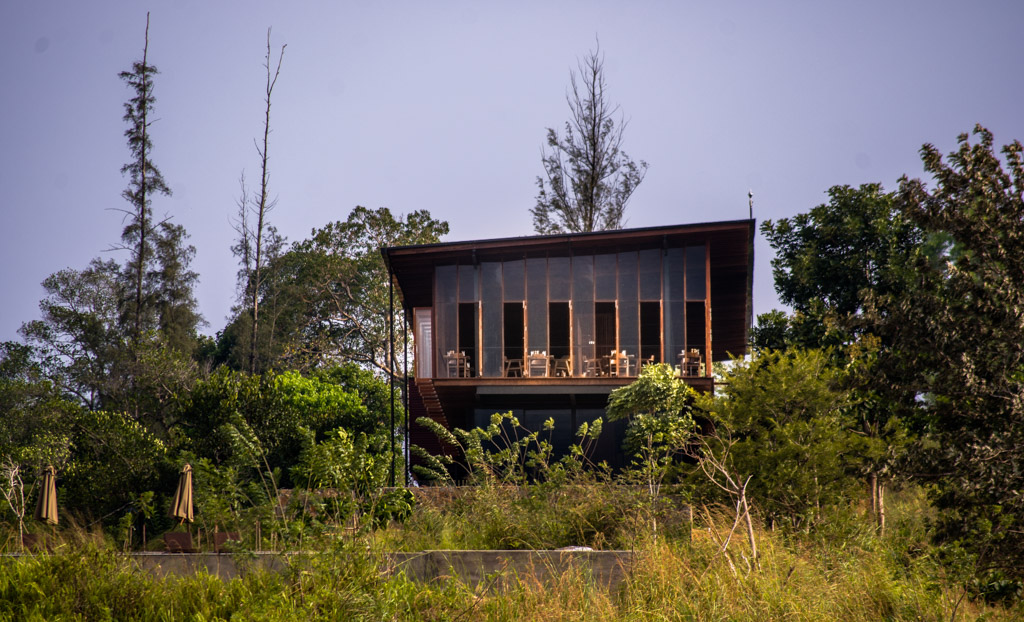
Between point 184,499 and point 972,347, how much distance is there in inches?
434

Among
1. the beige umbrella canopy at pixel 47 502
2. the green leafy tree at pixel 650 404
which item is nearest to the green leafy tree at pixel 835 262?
the green leafy tree at pixel 650 404

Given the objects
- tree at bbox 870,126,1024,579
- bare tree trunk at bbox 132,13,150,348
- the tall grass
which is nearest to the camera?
the tall grass

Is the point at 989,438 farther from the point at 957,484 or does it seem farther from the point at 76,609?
the point at 76,609

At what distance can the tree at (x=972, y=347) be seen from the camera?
870cm

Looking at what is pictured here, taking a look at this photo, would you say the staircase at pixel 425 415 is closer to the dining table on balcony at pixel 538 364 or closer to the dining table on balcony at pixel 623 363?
the dining table on balcony at pixel 538 364

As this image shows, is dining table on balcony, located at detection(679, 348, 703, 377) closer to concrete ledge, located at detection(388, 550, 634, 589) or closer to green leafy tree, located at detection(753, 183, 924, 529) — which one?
green leafy tree, located at detection(753, 183, 924, 529)

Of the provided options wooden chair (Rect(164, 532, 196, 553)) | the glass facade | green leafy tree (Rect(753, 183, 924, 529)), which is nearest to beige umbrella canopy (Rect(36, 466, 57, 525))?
wooden chair (Rect(164, 532, 196, 553))

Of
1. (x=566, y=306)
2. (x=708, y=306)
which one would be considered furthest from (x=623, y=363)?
(x=708, y=306)

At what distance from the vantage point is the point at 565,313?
75.2 ft

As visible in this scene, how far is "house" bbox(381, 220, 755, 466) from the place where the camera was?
22.5 meters

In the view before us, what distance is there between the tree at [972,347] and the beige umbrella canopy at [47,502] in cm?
A: 1371

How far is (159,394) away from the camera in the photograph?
31.6 m

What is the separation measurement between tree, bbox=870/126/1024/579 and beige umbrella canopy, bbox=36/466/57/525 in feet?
45.0

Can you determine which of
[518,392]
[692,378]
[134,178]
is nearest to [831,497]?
[692,378]
